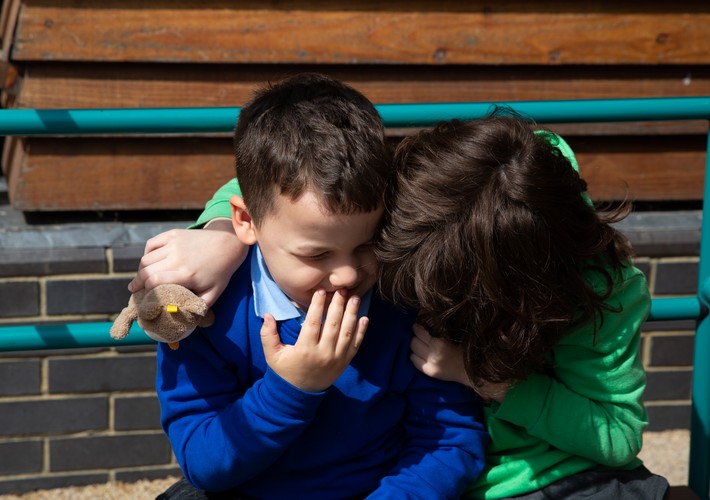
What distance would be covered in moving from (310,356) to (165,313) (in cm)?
24

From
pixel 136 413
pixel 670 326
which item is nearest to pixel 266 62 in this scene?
Answer: pixel 136 413

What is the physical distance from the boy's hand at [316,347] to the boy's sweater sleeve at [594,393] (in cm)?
36

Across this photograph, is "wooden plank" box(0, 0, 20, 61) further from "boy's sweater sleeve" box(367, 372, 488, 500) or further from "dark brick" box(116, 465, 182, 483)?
"boy's sweater sleeve" box(367, 372, 488, 500)

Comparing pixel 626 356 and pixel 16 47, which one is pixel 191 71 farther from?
pixel 626 356

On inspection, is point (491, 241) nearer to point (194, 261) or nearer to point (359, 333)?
point (359, 333)

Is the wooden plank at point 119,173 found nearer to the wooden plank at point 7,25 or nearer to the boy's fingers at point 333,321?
the wooden plank at point 7,25

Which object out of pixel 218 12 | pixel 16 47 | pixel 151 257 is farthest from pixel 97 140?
pixel 151 257

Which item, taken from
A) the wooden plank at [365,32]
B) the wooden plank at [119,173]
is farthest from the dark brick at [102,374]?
the wooden plank at [365,32]

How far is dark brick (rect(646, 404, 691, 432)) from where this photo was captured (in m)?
3.47

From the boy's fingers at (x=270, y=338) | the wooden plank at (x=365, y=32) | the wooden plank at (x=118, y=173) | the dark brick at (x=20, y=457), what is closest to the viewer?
the boy's fingers at (x=270, y=338)

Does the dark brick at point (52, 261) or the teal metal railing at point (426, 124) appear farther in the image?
the dark brick at point (52, 261)

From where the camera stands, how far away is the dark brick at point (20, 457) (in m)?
3.09

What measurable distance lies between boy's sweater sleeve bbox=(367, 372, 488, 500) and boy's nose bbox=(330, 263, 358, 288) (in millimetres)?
323

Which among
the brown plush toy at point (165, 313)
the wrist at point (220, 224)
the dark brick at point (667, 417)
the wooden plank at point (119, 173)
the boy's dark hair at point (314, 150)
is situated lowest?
the dark brick at point (667, 417)
